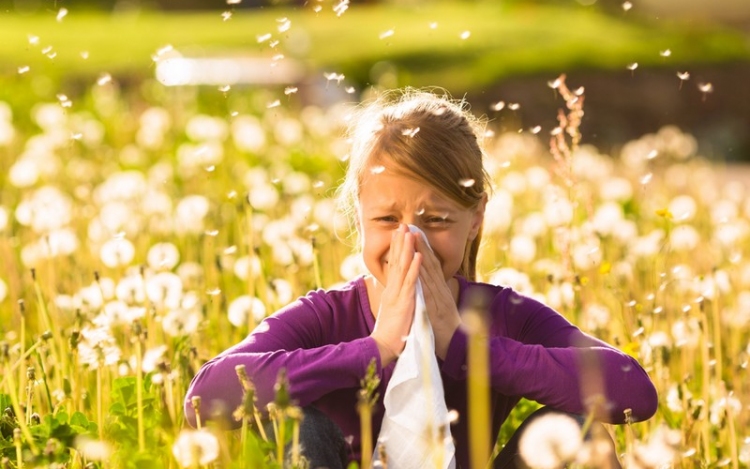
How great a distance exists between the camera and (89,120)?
6145 mm

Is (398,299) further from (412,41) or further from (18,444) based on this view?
(412,41)

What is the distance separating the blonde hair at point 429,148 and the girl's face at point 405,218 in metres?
0.02

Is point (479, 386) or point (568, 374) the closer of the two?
point (479, 386)

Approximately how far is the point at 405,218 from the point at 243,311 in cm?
72

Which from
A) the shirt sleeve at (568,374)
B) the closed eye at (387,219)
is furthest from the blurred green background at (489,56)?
the shirt sleeve at (568,374)

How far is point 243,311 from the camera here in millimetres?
2682

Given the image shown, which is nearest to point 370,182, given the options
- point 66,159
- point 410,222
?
point 410,222

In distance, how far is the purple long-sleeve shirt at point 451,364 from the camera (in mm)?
1942

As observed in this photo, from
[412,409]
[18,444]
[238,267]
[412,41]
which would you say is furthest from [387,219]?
[412,41]

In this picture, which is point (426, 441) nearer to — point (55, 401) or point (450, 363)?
point (450, 363)

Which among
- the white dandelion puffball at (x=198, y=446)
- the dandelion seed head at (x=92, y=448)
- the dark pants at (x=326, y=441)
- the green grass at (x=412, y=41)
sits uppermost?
the white dandelion puffball at (x=198, y=446)

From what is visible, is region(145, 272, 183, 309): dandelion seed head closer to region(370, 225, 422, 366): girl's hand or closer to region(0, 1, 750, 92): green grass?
region(370, 225, 422, 366): girl's hand

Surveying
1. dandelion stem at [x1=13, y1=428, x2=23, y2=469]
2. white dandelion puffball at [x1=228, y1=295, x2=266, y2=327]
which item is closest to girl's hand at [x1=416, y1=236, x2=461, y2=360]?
dandelion stem at [x1=13, y1=428, x2=23, y2=469]

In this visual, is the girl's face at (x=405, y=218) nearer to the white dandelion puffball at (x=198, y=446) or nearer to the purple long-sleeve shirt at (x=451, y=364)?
the purple long-sleeve shirt at (x=451, y=364)
